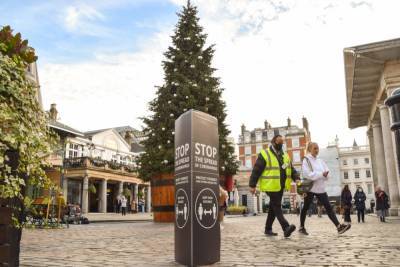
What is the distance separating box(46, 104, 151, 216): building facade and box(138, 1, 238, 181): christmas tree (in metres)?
15.6

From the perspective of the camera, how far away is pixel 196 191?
167 inches

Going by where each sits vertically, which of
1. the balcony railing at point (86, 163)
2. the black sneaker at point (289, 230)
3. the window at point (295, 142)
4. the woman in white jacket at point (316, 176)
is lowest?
the black sneaker at point (289, 230)

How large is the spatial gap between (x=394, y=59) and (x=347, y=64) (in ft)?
9.95

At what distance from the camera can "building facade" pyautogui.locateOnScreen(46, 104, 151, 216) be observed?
122 ft

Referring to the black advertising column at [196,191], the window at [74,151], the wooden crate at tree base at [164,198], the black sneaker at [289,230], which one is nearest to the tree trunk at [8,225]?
the black advertising column at [196,191]

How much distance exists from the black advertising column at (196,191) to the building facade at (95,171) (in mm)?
28752

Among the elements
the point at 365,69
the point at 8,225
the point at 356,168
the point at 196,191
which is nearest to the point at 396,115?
the point at 196,191

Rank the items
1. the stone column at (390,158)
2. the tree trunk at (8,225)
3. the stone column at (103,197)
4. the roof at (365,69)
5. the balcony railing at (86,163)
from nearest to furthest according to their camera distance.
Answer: the tree trunk at (8,225), the roof at (365,69), the stone column at (390,158), the balcony railing at (86,163), the stone column at (103,197)

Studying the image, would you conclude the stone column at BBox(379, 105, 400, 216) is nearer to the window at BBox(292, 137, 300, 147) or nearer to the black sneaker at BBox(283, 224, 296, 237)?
the black sneaker at BBox(283, 224, 296, 237)

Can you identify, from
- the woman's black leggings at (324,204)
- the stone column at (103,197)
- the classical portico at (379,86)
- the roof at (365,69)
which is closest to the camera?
the woman's black leggings at (324,204)

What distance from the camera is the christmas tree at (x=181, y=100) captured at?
17156 millimetres

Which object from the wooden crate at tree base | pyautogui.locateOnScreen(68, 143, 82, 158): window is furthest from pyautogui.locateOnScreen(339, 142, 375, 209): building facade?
the wooden crate at tree base

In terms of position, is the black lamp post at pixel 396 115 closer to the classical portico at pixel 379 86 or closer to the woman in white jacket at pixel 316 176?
the woman in white jacket at pixel 316 176

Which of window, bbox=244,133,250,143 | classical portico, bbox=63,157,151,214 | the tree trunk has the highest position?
window, bbox=244,133,250,143
